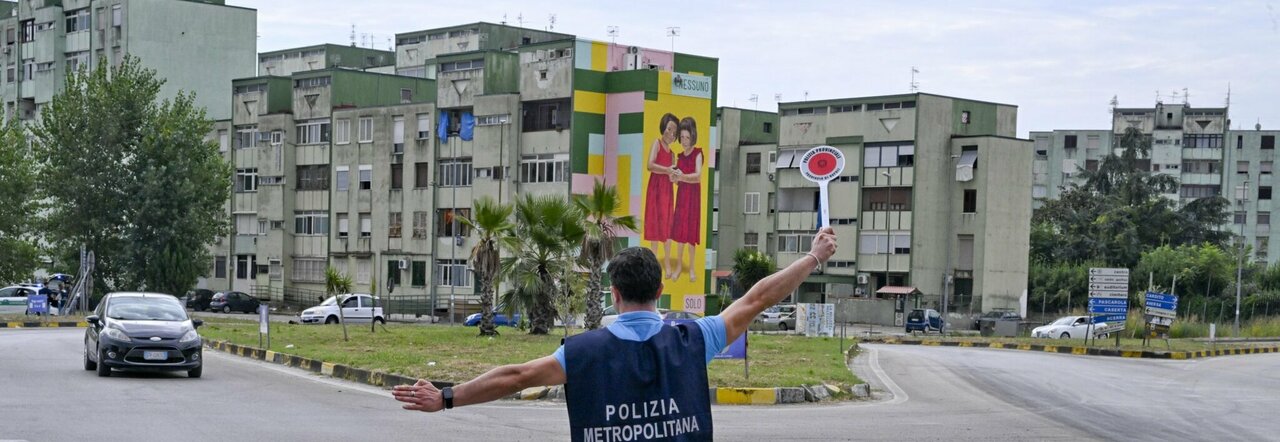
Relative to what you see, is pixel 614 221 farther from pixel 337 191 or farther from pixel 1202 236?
pixel 1202 236

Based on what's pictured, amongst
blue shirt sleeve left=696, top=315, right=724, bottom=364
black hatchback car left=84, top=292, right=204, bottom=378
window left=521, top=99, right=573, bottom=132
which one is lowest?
black hatchback car left=84, top=292, right=204, bottom=378

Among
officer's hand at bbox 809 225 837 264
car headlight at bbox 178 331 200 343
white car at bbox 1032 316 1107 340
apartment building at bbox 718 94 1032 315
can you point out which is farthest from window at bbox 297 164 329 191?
officer's hand at bbox 809 225 837 264

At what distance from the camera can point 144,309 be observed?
2156 centimetres

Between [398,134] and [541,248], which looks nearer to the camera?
[541,248]

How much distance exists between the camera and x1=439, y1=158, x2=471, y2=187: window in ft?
232

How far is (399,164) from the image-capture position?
2896 inches

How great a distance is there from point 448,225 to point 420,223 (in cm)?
188

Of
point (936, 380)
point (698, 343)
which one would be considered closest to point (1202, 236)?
point (936, 380)

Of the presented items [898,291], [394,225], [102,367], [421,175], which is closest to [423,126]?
[421,175]

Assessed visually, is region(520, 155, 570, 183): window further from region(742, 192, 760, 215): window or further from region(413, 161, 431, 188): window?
region(742, 192, 760, 215): window

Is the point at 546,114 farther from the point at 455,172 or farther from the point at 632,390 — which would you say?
the point at 632,390

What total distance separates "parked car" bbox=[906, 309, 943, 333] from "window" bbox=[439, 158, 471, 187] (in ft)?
79.2

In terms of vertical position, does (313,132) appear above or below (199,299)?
above

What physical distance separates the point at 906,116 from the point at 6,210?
45.2m
